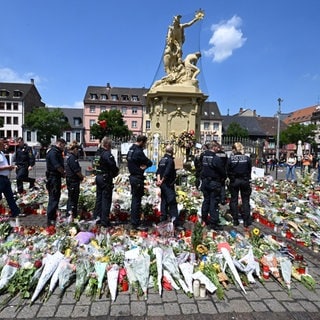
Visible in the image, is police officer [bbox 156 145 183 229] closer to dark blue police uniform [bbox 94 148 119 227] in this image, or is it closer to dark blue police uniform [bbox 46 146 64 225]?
dark blue police uniform [bbox 94 148 119 227]

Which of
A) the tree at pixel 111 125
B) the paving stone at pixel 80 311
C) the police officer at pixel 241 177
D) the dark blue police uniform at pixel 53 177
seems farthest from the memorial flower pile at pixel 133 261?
the tree at pixel 111 125

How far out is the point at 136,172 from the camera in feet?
19.8

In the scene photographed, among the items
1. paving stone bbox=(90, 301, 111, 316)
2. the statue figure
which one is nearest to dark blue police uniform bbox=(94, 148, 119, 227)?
paving stone bbox=(90, 301, 111, 316)

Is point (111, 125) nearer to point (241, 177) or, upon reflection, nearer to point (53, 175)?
point (53, 175)

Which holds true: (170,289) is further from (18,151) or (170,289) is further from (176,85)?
(176,85)

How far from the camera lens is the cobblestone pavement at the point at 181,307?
10.5ft

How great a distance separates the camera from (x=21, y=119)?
58.8m

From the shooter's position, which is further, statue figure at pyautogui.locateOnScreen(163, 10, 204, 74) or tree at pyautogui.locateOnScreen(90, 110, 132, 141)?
tree at pyautogui.locateOnScreen(90, 110, 132, 141)

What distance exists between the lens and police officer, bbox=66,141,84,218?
6480 millimetres

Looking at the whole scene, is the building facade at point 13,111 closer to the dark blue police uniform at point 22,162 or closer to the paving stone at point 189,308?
the dark blue police uniform at point 22,162

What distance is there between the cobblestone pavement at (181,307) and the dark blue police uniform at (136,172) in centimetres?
251

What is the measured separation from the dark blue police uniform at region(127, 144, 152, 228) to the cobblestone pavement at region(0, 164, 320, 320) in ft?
8.22

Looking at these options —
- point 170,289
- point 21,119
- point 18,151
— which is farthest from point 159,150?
point 21,119

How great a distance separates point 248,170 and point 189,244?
2.71 m
